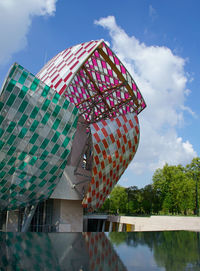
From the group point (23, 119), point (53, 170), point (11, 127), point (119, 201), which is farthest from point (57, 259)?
point (119, 201)

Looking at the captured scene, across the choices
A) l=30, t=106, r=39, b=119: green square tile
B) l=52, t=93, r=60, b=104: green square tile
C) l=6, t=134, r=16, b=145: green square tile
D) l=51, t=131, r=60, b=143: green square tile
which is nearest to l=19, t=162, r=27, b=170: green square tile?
l=6, t=134, r=16, b=145: green square tile

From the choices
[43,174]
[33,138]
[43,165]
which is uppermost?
[33,138]

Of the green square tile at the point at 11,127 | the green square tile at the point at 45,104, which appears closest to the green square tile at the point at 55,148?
the green square tile at the point at 45,104

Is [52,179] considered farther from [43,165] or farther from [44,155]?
[44,155]

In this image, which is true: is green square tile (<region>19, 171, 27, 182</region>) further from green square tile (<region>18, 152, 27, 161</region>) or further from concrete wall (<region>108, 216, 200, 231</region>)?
concrete wall (<region>108, 216, 200, 231</region>)

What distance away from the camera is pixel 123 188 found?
232 ft

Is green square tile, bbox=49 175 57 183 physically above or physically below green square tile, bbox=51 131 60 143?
below

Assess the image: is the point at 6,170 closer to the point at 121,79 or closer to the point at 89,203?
the point at 89,203

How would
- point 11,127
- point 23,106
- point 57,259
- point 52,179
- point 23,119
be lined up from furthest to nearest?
point 52,179 → point 23,119 → point 23,106 → point 11,127 → point 57,259

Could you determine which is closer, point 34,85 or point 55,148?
point 34,85

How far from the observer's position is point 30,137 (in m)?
18.0

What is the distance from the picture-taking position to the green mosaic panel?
16.7m

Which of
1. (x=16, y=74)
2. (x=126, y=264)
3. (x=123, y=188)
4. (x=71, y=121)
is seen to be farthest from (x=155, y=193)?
(x=126, y=264)

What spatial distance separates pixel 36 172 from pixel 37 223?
11.3 m
